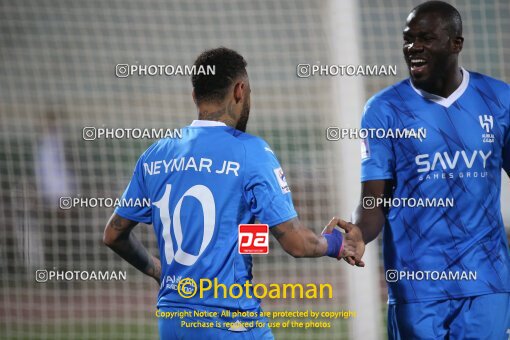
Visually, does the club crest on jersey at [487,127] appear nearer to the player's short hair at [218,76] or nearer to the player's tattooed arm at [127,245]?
the player's short hair at [218,76]

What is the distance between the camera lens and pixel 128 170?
4.42 meters

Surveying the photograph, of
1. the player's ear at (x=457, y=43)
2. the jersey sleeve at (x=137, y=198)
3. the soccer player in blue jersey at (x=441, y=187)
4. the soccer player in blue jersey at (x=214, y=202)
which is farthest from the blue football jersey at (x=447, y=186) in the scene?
the jersey sleeve at (x=137, y=198)

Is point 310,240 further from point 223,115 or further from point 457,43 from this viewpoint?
point 457,43

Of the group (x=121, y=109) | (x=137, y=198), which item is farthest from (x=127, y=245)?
(x=121, y=109)

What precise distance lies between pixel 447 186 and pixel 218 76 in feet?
2.58

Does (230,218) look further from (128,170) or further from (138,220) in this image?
(128,170)

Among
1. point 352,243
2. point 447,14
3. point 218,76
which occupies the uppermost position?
point 447,14

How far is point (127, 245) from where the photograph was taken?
258cm

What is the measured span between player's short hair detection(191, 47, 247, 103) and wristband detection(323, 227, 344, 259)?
585 mm

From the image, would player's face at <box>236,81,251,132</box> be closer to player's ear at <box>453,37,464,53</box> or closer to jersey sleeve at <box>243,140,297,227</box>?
jersey sleeve at <box>243,140,297,227</box>

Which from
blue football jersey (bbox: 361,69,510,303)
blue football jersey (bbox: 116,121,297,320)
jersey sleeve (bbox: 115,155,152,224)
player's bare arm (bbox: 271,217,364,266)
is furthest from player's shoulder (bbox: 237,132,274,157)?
blue football jersey (bbox: 361,69,510,303)

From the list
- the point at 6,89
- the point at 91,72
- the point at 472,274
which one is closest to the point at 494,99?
the point at 472,274

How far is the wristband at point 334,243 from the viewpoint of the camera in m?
2.58

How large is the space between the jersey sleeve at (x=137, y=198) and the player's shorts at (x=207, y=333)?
347 millimetres
